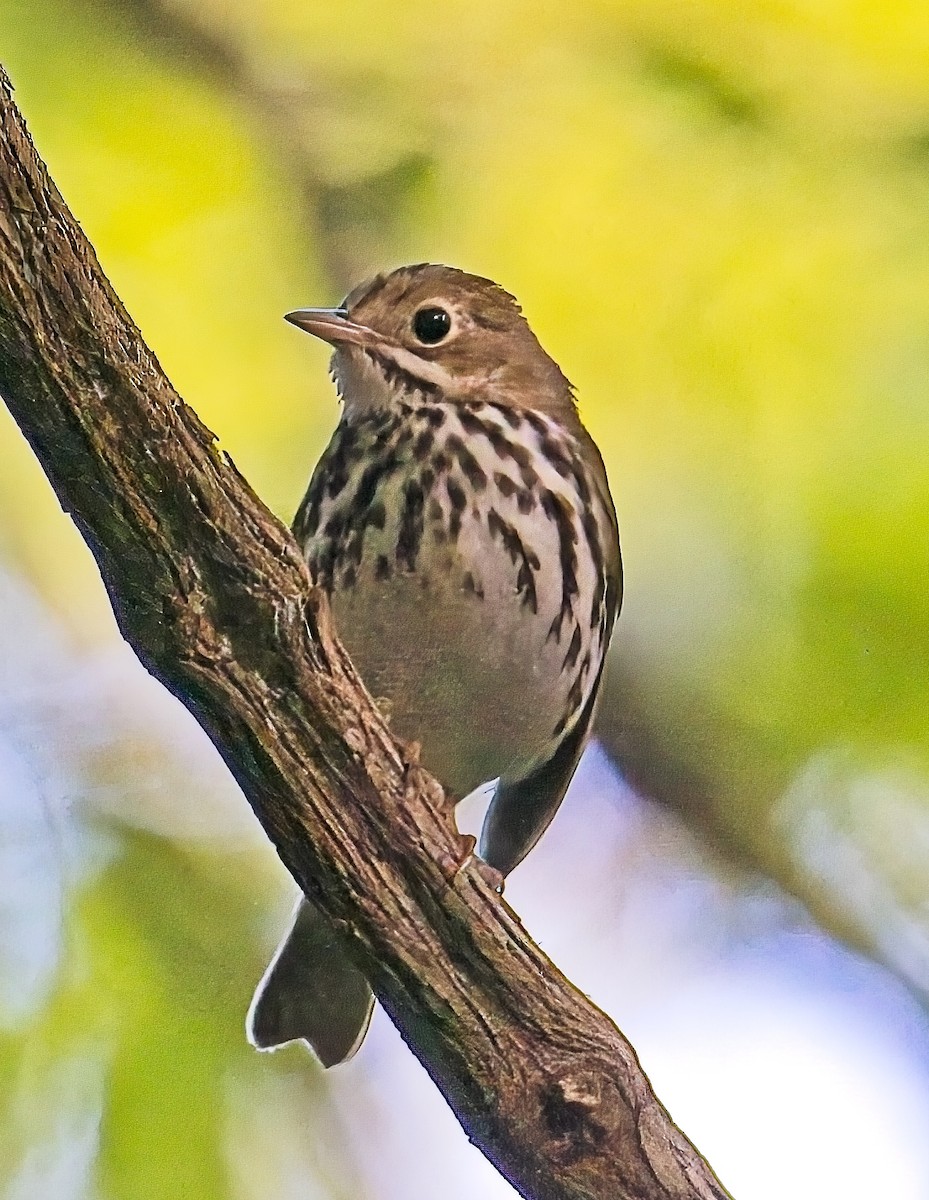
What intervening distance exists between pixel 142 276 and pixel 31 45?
1.11ft

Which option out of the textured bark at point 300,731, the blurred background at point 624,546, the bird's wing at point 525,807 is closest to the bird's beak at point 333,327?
the blurred background at point 624,546

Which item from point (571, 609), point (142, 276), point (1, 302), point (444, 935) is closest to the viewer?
point (1, 302)

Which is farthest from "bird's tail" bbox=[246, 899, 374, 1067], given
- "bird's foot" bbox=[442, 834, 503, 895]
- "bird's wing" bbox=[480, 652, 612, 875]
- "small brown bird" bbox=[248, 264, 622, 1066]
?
"bird's foot" bbox=[442, 834, 503, 895]

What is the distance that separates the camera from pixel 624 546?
67.3 inches

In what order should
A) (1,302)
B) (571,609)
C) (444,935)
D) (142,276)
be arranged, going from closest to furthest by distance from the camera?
(1,302)
(444,935)
(571,609)
(142,276)

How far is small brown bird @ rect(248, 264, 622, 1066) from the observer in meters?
1.42

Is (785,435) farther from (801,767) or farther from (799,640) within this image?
(801,767)

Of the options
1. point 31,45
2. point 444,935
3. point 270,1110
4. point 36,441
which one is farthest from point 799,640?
point 31,45

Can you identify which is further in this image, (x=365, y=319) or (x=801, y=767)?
(x=801, y=767)

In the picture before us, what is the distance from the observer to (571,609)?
1474 millimetres

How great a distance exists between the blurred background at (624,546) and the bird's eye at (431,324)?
8.9 inches

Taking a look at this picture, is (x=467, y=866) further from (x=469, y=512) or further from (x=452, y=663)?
(x=469, y=512)

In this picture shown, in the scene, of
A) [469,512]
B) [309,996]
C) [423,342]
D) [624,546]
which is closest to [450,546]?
[469,512]

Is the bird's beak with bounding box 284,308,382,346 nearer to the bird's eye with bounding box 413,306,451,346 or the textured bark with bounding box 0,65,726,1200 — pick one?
the bird's eye with bounding box 413,306,451,346
